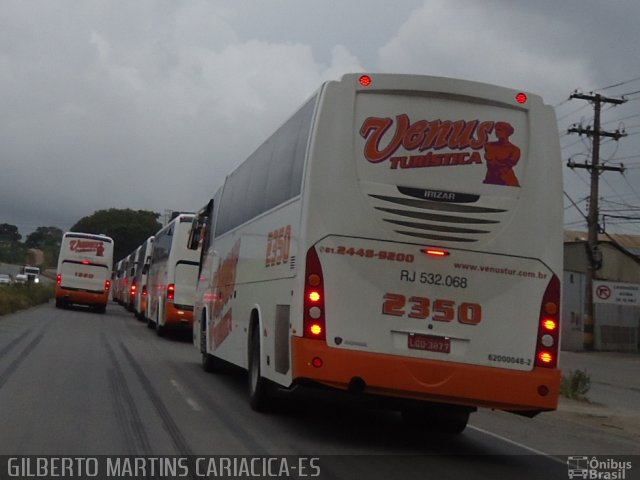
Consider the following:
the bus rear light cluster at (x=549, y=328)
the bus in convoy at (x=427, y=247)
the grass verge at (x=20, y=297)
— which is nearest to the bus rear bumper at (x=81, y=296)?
the grass verge at (x=20, y=297)

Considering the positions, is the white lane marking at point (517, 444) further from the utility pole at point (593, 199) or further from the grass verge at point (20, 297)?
the utility pole at point (593, 199)

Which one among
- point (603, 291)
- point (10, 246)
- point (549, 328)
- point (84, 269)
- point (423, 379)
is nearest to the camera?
point (423, 379)

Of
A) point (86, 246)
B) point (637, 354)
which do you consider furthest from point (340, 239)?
point (637, 354)

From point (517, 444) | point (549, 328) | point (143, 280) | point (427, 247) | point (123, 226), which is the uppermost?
point (123, 226)

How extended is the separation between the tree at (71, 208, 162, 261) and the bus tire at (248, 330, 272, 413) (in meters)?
91.5

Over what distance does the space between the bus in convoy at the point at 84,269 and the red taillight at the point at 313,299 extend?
31263 millimetres

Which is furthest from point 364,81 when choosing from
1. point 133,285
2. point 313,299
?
point 133,285

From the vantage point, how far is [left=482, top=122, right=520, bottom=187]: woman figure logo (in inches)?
385

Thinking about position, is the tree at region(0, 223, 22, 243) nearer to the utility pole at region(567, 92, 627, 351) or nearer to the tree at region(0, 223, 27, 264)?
the tree at region(0, 223, 27, 264)

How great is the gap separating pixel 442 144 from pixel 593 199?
3131 cm

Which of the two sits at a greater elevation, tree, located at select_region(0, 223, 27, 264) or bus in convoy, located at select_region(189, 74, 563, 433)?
tree, located at select_region(0, 223, 27, 264)

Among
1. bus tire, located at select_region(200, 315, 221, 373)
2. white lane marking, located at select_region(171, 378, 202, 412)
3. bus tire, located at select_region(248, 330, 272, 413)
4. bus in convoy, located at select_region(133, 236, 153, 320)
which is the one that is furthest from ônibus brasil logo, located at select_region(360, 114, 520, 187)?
bus in convoy, located at select_region(133, 236, 153, 320)

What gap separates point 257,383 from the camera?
11.8 metres

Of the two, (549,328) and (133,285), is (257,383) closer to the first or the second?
(549,328)
